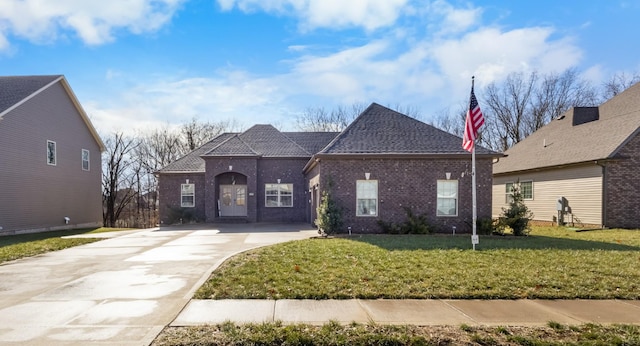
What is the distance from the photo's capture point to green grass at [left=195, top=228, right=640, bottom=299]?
6.19 m

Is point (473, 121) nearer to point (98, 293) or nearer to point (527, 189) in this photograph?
point (98, 293)

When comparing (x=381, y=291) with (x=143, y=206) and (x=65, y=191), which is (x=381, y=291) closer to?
(x=65, y=191)

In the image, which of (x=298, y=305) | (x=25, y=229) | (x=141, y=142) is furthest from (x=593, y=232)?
(x=141, y=142)

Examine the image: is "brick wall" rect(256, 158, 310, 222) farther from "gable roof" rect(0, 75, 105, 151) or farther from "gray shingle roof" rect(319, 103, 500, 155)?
"gable roof" rect(0, 75, 105, 151)

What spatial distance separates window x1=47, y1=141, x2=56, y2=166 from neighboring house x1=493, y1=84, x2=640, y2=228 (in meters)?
27.9

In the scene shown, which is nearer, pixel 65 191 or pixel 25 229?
pixel 25 229

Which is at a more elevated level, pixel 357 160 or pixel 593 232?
pixel 357 160

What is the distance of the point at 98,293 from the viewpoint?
6391mm

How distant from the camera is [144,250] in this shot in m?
11.7

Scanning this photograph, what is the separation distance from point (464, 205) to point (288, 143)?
43.3 feet

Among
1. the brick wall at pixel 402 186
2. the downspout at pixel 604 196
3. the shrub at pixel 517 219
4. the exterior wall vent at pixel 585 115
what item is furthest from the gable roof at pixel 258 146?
the exterior wall vent at pixel 585 115

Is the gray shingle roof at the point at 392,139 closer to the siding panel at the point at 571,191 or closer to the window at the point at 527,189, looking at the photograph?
the siding panel at the point at 571,191

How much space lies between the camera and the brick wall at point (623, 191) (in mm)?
17641

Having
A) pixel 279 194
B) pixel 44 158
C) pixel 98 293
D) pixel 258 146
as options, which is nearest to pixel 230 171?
pixel 258 146
